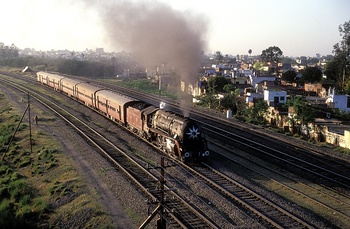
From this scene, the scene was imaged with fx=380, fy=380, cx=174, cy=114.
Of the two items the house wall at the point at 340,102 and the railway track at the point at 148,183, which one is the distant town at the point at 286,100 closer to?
the house wall at the point at 340,102

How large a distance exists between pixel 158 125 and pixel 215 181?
7131mm

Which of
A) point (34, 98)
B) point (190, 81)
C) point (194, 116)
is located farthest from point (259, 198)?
point (34, 98)

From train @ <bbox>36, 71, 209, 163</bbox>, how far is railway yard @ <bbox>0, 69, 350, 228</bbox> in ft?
2.22

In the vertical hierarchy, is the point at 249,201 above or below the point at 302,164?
above

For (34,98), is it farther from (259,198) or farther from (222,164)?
(259,198)

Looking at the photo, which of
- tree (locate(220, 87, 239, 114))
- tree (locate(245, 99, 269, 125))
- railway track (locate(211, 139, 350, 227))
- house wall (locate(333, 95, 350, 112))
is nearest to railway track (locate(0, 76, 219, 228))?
railway track (locate(211, 139, 350, 227))

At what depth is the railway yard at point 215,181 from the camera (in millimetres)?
15180

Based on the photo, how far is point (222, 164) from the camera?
22859 mm

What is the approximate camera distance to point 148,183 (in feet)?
63.1

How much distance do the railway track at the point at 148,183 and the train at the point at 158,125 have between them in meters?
2.43

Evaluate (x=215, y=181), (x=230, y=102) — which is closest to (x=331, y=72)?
(x=230, y=102)

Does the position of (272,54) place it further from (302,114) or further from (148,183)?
(148,183)

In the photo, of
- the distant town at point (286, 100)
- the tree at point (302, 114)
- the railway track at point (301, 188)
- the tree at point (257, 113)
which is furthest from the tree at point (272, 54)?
the railway track at point (301, 188)

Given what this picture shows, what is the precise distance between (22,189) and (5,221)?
368 centimetres
